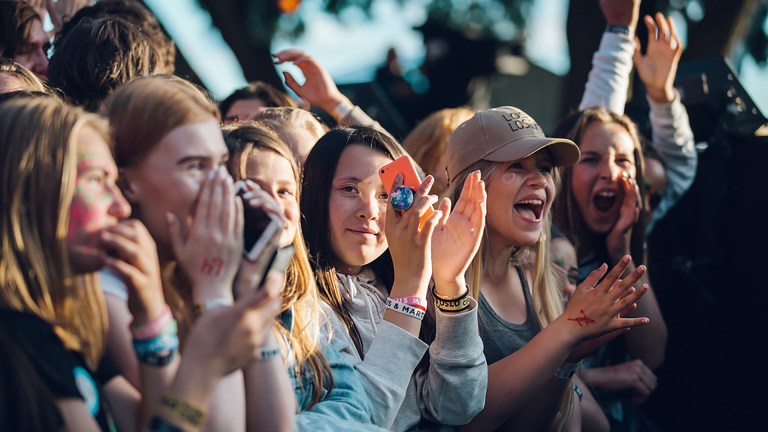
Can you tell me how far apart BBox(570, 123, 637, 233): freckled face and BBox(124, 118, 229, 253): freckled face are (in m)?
2.49

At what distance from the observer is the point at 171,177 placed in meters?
2.06

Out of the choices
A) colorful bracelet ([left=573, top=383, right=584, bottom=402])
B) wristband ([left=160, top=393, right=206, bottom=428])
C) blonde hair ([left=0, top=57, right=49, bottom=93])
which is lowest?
colorful bracelet ([left=573, top=383, right=584, bottom=402])

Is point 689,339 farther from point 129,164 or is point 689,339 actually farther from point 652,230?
point 129,164

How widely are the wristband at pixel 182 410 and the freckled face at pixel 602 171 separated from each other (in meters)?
2.79

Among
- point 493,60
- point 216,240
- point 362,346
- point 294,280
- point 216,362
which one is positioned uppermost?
point 216,240

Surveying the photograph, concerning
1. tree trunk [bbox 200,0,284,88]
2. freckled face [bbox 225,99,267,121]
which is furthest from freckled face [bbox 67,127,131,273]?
tree trunk [bbox 200,0,284,88]

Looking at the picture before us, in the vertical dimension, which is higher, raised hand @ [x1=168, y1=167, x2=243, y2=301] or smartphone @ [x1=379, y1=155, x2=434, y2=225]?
raised hand @ [x1=168, y1=167, x2=243, y2=301]

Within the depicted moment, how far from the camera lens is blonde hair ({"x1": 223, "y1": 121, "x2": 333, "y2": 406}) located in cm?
253

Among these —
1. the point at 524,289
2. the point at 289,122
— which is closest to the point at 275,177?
the point at 289,122

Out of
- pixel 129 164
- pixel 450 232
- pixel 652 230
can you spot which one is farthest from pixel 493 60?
pixel 129 164

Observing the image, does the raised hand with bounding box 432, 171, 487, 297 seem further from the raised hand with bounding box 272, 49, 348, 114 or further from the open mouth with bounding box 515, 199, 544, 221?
the raised hand with bounding box 272, 49, 348, 114

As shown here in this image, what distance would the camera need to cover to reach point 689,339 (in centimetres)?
441

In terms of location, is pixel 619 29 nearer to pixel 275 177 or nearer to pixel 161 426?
pixel 275 177

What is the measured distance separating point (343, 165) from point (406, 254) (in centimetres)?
54
